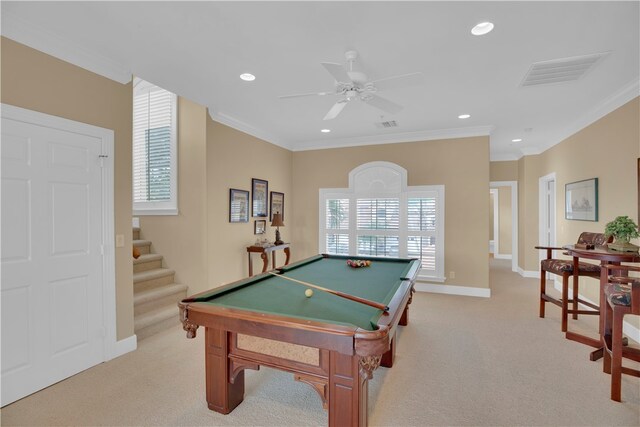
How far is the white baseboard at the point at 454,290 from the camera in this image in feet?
16.2

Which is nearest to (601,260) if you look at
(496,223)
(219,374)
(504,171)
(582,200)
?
(582,200)

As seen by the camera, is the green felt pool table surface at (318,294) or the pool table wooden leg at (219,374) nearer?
the green felt pool table surface at (318,294)

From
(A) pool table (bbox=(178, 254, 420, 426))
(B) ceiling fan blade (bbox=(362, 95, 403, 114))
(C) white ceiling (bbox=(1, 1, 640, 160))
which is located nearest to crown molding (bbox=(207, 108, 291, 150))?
(C) white ceiling (bbox=(1, 1, 640, 160))

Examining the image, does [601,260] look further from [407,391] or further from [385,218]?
[385,218]

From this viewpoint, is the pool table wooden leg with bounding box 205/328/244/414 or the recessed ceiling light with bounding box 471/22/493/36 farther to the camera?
the recessed ceiling light with bounding box 471/22/493/36

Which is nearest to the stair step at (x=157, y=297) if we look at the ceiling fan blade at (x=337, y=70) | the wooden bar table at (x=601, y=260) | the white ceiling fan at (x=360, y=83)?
the white ceiling fan at (x=360, y=83)

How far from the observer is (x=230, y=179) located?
14.8 ft

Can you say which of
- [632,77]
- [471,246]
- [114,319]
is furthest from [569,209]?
[114,319]

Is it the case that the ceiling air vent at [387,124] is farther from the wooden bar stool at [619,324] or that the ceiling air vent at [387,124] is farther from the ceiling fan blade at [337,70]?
the wooden bar stool at [619,324]

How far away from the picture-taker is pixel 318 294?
90.0 inches

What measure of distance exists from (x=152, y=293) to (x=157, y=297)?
0.09m

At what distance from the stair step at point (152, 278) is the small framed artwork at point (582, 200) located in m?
5.85

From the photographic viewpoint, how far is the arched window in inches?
204

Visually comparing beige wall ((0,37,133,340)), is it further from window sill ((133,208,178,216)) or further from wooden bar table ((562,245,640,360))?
wooden bar table ((562,245,640,360))
